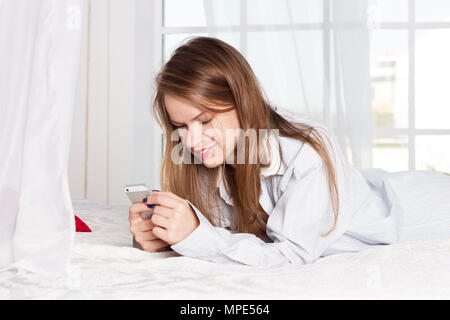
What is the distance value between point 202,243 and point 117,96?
1736 millimetres

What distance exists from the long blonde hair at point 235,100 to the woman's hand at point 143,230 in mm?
222

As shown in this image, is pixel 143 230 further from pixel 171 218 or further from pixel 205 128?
pixel 205 128

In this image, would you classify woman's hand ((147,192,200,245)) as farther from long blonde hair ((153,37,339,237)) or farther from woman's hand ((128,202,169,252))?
long blonde hair ((153,37,339,237))

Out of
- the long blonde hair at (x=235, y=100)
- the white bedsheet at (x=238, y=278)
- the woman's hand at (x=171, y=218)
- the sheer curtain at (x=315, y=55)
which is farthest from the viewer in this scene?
the sheer curtain at (x=315, y=55)

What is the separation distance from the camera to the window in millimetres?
2332

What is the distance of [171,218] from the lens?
0.92 metres

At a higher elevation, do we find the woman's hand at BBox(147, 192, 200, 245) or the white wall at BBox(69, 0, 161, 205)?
the white wall at BBox(69, 0, 161, 205)

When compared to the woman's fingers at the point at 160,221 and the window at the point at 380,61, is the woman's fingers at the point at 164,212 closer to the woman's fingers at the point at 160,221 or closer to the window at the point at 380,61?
the woman's fingers at the point at 160,221

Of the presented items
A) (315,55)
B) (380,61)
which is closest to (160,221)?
(315,55)

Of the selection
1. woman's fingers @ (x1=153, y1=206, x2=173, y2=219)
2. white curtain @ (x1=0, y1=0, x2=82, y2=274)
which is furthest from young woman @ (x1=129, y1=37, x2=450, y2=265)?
white curtain @ (x1=0, y1=0, x2=82, y2=274)

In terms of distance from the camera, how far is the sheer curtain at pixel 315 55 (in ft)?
7.53

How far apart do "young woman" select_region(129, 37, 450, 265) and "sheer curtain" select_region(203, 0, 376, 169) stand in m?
1.06

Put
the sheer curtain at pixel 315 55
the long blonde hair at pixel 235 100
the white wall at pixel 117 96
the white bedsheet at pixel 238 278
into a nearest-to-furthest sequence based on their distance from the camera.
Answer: the white bedsheet at pixel 238 278
the long blonde hair at pixel 235 100
the sheer curtain at pixel 315 55
the white wall at pixel 117 96

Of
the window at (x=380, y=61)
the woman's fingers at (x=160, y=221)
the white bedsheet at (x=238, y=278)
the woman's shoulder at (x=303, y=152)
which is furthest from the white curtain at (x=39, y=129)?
the window at (x=380, y=61)
